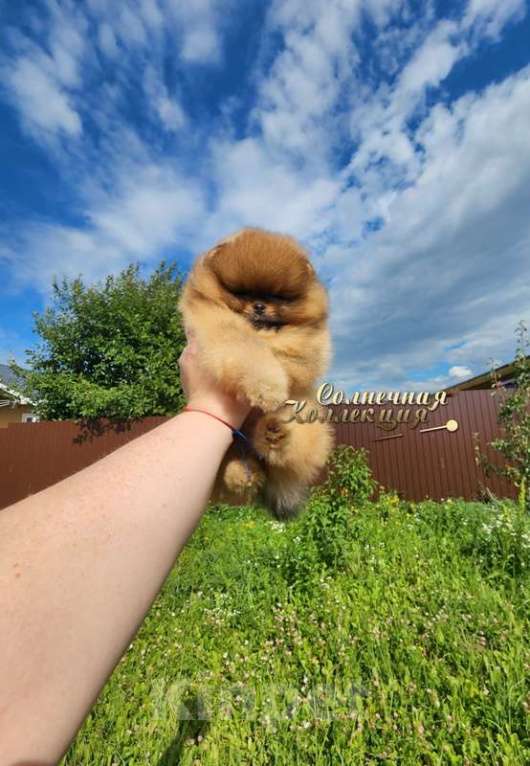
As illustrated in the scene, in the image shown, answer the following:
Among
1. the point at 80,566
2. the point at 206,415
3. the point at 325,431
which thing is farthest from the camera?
the point at 325,431

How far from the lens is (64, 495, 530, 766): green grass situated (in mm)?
2811

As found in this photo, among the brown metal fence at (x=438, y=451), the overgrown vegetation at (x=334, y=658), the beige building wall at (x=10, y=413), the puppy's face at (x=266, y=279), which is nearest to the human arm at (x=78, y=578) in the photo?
the puppy's face at (x=266, y=279)

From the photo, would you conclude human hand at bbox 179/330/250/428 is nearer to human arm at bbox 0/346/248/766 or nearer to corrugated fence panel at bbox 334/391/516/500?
human arm at bbox 0/346/248/766

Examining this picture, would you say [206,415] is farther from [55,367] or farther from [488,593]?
[55,367]

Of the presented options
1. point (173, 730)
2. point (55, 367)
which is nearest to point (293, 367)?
point (173, 730)

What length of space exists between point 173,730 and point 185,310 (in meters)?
2.99

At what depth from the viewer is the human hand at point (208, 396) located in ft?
4.15

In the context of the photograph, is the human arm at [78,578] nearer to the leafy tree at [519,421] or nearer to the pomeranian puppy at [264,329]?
the pomeranian puppy at [264,329]

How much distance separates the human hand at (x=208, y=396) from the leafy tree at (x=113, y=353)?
1038 cm

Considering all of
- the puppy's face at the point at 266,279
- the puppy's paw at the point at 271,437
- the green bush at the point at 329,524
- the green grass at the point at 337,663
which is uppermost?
the puppy's face at the point at 266,279

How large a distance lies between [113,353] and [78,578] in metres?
13.2

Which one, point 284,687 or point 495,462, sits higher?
point 495,462

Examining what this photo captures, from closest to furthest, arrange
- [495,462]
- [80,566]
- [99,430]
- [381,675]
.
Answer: [80,566] → [381,675] → [495,462] → [99,430]

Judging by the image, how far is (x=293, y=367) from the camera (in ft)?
5.13
